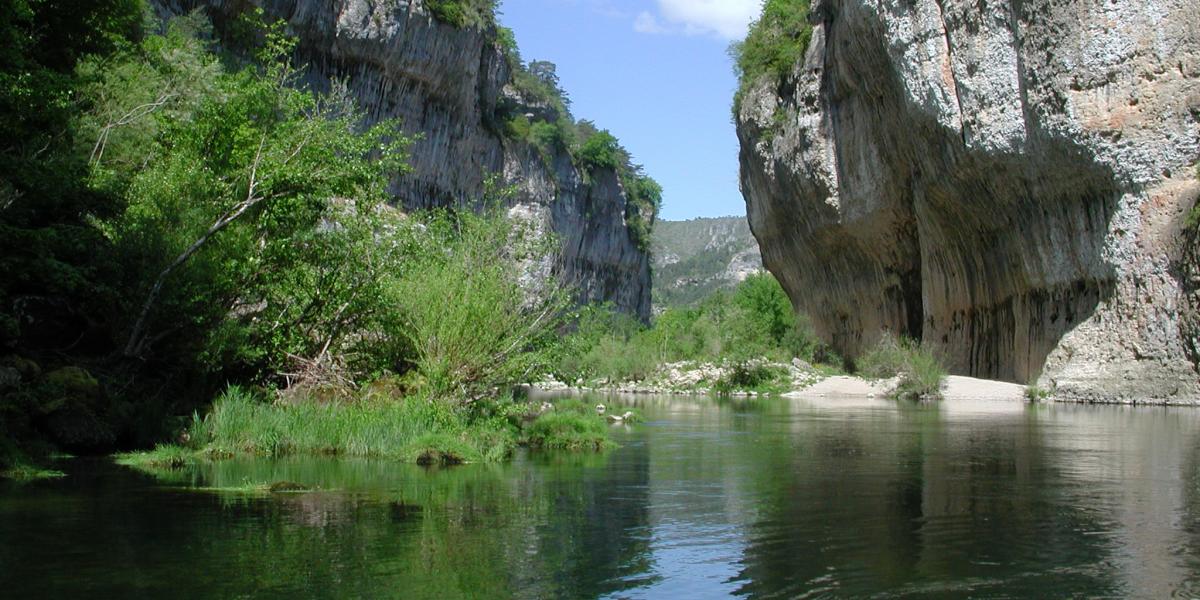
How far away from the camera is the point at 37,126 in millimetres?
16266

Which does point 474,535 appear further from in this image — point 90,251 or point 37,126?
point 37,126

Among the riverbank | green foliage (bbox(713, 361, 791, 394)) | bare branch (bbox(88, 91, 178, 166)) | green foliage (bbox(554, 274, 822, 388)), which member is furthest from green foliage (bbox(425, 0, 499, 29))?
bare branch (bbox(88, 91, 178, 166))

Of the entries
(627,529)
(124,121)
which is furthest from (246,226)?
(627,529)

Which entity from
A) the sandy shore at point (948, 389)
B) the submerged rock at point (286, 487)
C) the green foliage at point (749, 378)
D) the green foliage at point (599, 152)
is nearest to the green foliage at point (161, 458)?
the submerged rock at point (286, 487)

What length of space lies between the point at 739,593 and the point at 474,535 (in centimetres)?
278

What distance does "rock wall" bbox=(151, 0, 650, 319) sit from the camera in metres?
56.1

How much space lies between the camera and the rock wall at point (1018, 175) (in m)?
32.3

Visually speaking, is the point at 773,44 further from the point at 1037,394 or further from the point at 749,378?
the point at 1037,394

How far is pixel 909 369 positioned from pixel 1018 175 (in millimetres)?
8377

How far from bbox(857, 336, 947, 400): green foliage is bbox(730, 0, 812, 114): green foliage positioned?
15.8 m

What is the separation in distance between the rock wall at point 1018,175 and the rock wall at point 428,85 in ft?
49.9

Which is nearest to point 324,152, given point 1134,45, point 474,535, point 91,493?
point 91,493

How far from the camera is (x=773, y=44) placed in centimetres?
5809

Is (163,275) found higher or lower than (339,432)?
higher
